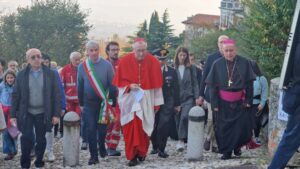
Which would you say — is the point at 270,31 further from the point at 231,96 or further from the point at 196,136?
the point at 196,136

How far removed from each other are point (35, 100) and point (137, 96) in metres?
1.69

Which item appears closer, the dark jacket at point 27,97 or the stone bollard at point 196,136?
the dark jacket at point 27,97

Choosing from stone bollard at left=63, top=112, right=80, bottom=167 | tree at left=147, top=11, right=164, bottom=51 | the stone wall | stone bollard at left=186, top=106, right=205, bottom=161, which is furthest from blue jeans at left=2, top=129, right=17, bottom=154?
tree at left=147, top=11, right=164, bottom=51

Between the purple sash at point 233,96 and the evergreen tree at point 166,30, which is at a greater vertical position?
the evergreen tree at point 166,30

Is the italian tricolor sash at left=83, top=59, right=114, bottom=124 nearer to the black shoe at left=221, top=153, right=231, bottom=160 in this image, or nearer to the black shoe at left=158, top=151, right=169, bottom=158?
the black shoe at left=158, top=151, right=169, bottom=158

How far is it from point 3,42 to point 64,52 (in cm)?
514

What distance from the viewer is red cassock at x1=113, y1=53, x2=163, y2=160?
907 centimetres

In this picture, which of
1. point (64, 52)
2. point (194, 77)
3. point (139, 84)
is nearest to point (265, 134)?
point (194, 77)

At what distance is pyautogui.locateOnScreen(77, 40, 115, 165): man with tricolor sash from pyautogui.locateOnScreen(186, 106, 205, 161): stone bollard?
4.69ft

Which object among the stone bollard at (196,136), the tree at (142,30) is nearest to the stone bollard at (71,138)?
the stone bollard at (196,136)

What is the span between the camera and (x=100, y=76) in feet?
31.1

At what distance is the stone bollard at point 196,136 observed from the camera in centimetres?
922

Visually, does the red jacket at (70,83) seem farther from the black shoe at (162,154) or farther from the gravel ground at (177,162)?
the black shoe at (162,154)

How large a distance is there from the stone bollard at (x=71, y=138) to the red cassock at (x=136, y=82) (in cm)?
82
